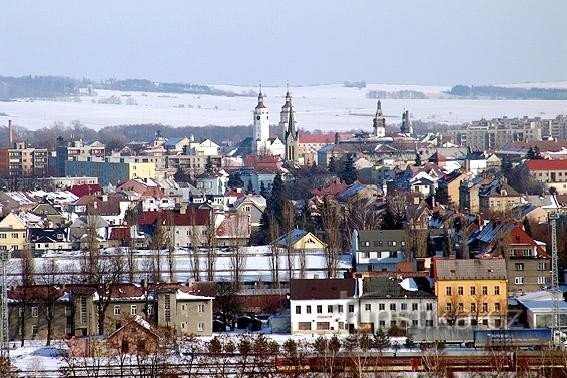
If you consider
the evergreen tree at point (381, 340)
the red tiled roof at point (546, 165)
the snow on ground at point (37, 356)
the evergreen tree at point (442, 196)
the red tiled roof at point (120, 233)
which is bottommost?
the snow on ground at point (37, 356)

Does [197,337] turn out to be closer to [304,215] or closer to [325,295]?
[325,295]

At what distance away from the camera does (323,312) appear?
52.2 ft

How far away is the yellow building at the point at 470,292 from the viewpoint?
16094 mm

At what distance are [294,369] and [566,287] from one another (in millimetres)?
6031

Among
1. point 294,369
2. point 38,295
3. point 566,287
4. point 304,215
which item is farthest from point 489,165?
point 294,369

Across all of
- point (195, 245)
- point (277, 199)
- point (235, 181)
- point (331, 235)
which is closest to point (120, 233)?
point (195, 245)

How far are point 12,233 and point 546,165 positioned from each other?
1771cm

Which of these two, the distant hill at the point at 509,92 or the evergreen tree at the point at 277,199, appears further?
the distant hill at the point at 509,92

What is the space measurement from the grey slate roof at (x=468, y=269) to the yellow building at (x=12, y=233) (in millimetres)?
9236

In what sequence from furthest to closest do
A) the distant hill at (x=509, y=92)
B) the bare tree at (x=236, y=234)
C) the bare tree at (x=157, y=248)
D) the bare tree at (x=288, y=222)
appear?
the distant hill at (x=509, y=92) < the bare tree at (x=288, y=222) < the bare tree at (x=236, y=234) < the bare tree at (x=157, y=248)

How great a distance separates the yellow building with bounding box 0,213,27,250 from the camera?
78.8 feet

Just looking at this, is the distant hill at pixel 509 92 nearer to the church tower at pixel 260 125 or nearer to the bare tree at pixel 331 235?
the church tower at pixel 260 125

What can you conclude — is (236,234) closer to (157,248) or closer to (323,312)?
(157,248)

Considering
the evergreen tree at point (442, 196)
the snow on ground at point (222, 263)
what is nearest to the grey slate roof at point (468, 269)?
the snow on ground at point (222, 263)
